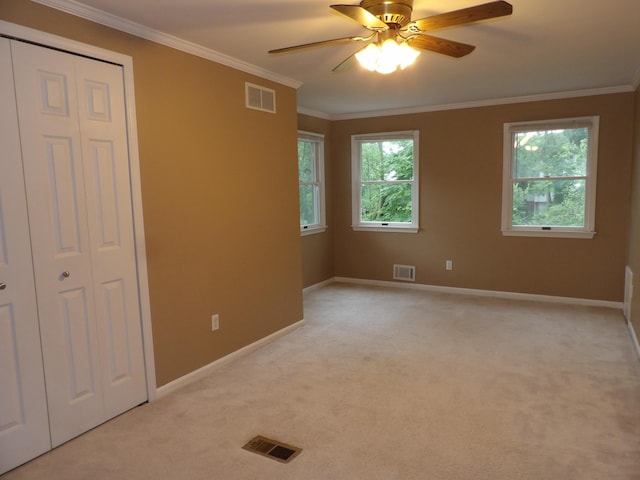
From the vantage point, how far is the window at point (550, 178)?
491 cm

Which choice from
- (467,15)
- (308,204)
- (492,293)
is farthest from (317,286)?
(467,15)

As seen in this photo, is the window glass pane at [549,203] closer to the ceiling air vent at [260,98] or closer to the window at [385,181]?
the window at [385,181]

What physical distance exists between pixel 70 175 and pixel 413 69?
2.78m

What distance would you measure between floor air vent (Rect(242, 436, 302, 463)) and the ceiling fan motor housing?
2.26 metres

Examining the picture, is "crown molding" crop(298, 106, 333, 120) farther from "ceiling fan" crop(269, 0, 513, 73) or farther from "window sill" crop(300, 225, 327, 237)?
"ceiling fan" crop(269, 0, 513, 73)

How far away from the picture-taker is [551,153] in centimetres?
509

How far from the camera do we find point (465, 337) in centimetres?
410

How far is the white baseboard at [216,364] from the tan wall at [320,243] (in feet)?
5.34

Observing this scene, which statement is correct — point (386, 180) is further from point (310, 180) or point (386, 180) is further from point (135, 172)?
point (135, 172)

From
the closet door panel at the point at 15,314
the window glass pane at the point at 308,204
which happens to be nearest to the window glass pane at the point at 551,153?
the window glass pane at the point at 308,204

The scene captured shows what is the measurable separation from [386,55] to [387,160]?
397 centimetres

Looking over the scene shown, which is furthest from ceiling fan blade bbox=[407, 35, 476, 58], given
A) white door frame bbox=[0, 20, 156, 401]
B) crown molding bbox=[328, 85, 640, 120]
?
crown molding bbox=[328, 85, 640, 120]

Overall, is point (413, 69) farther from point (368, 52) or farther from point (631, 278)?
point (631, 278)

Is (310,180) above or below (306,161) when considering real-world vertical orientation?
below
